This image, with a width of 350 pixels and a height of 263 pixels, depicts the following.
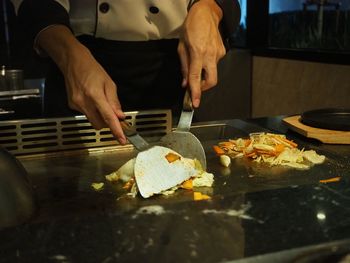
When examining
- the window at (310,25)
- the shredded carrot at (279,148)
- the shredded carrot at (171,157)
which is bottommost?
the shredded carrot at (279,148)

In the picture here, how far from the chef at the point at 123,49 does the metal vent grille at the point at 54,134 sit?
101 millimetres

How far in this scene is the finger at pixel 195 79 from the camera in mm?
889

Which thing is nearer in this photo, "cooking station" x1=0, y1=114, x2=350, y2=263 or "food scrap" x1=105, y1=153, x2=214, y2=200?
"cooking station" x1=0, y1=114, x2=350, y2=263

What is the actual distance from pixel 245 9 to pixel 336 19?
774 millimetres

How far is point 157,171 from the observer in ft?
2.45

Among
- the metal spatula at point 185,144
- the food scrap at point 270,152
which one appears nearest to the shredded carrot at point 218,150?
the food scrap at point 270,152

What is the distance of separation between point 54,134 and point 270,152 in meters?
0.46

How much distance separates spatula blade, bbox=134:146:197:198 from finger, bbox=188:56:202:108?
15cm

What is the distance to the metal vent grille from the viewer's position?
3.18ft

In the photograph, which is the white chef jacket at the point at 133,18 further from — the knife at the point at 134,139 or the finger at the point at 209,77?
the knife at the point at 134,139

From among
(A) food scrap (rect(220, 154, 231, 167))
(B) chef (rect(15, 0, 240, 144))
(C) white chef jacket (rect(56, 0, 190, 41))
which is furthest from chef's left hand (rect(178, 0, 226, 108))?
(C) white chef jacket (rect(56, 0, 190, 41))

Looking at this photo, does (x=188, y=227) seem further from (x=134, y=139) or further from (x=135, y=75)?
(x=135, y=75)

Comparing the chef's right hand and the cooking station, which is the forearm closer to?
the chef's right hand

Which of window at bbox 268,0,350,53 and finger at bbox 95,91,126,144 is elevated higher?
window at bbox 268,0,350,53
